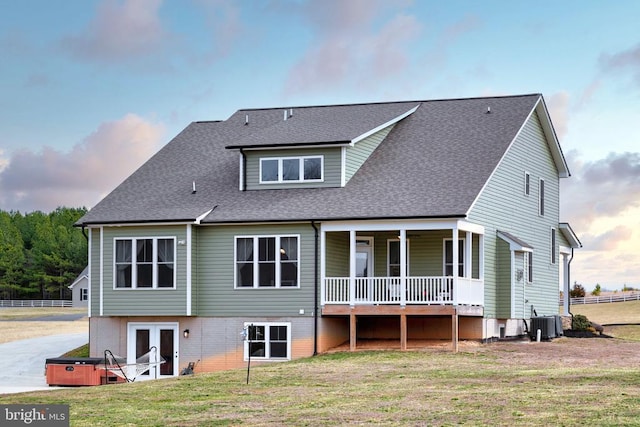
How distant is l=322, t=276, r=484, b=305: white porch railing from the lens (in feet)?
103

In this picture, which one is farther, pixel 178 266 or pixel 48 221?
pixel 48 221

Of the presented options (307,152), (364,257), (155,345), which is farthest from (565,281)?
(155,345)

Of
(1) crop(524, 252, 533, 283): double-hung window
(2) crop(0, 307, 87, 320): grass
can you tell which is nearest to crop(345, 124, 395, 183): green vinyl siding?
(1) crop(524, 252, 533, 283): double-hung window

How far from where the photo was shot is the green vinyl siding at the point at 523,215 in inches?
1346

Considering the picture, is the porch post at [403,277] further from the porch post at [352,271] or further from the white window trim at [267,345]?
the white window trim at [267,345]

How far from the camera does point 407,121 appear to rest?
124 feet

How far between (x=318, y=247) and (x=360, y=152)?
419 cm

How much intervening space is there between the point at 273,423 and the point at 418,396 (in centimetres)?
401

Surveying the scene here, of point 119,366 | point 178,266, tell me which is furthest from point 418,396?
point 178,266

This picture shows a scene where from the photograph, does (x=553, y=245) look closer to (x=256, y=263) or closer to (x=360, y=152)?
(x=360, y=152)

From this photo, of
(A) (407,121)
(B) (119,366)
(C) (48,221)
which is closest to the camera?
(B) (119,366)

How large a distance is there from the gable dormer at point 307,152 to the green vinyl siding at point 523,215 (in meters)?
4.33

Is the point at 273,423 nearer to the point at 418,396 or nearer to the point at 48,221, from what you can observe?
the point at 418,396

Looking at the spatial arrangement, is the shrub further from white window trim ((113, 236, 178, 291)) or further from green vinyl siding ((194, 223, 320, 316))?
white window trim ((113, 236, 178, 291))
